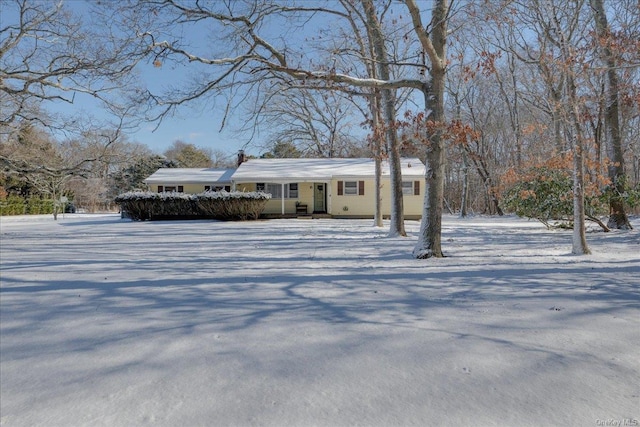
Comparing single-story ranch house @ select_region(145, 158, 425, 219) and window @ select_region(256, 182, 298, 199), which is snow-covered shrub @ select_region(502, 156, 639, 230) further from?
window @ select_region(256, 182, 298, 199)

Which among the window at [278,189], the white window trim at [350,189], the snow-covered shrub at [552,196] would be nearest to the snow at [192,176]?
the window at [278,189]

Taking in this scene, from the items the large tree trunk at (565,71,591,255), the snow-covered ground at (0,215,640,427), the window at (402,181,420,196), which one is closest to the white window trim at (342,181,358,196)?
the window at (402,181,420,196)

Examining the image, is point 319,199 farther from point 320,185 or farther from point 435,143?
point 435,143

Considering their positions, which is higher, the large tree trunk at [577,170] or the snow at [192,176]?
the snow at [192,176]

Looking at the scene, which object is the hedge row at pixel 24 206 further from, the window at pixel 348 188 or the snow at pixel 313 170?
the window at pixel 348 188

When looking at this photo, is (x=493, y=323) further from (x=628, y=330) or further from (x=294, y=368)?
(x=294, y=368)

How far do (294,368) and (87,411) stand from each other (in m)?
1.07

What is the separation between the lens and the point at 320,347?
8.55ft

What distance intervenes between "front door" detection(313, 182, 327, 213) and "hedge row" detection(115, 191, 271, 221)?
412 cm

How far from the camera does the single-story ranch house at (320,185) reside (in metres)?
20.7

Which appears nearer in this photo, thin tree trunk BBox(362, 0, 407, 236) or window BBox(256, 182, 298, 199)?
thin tree trunk BBox(362, 0, 407, 236)

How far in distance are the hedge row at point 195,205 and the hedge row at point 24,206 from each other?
1994 cm

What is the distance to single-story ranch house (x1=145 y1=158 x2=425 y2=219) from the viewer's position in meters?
20.7

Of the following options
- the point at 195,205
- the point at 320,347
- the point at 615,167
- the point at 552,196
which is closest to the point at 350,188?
the point at 195,205
